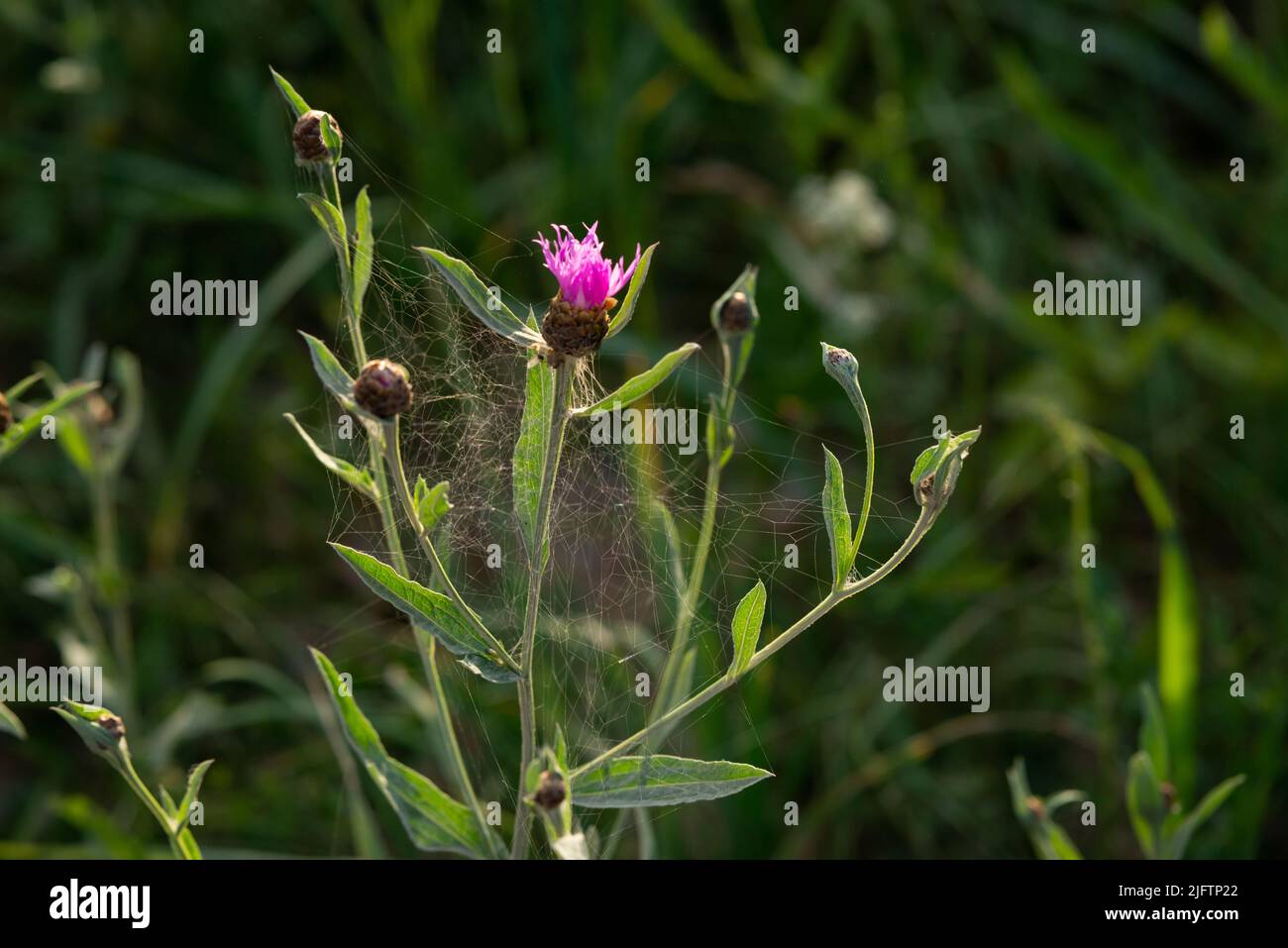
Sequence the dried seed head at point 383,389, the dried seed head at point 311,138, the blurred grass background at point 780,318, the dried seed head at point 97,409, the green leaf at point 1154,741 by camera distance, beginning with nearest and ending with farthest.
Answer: the dried seed head at point 383,389, the dried seed head at point 311,138, the green leaf at point 1154,741, the dried seed head at point 97,409, the blurred grass background at point 780,318

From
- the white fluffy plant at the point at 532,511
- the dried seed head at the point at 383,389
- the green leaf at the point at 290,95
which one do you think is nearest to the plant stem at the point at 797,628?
the white fluffy plant at the point at 532,511

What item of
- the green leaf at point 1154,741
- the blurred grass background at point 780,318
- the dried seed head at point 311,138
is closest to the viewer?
the dried seed head at point 311,138

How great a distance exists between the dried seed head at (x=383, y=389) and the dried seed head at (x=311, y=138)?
0.75ft

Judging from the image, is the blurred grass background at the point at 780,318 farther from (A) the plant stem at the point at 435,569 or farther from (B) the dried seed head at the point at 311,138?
(B) the dried seed head at the point at 311,138

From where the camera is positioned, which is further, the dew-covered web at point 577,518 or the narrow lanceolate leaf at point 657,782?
the dew-covered web at point 577,518

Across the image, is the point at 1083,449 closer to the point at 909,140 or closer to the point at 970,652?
the point at 970,652

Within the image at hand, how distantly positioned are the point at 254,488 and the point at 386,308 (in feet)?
4.86

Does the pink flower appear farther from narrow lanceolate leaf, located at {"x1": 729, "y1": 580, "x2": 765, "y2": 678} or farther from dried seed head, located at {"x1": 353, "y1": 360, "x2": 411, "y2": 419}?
narrow lanceolate leaf, located at {"x1": 729, "y1": 580, "x2": 765, "y2": 678}

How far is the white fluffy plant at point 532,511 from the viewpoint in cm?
103

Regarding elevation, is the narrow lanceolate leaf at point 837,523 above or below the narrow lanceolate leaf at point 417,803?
above

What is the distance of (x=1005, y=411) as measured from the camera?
2.71 metres

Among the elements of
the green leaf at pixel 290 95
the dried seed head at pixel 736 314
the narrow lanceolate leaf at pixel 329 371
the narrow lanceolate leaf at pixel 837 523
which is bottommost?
the narrow lanceolate leaf at pixel 837 523

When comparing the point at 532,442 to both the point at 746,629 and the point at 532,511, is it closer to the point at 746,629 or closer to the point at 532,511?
the point at 532,511

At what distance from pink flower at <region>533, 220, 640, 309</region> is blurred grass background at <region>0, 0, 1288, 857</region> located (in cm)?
115
